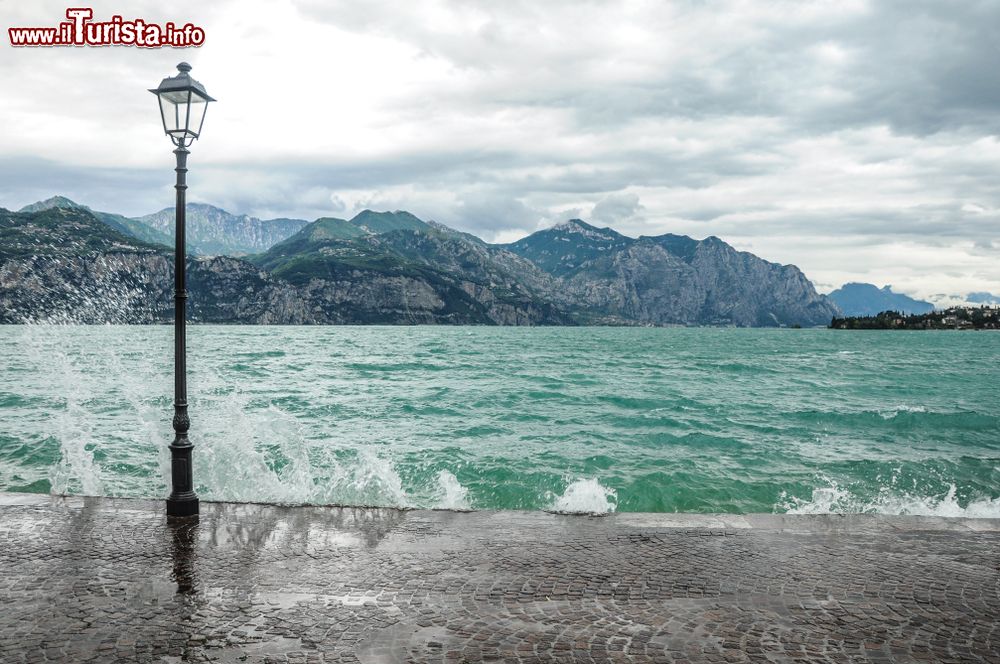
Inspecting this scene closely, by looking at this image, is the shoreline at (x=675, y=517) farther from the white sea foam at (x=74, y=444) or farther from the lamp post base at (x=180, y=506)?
the white sea foam at (x=74, y=444)

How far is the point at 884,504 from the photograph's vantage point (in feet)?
59.6

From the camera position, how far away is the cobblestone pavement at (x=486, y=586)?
6133mm

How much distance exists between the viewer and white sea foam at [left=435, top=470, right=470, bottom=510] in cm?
1764

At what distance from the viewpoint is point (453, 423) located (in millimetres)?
29781

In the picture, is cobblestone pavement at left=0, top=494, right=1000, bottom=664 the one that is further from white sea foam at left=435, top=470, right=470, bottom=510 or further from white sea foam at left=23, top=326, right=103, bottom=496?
white sea foam at left=23, top=326, right=103, bottom=496

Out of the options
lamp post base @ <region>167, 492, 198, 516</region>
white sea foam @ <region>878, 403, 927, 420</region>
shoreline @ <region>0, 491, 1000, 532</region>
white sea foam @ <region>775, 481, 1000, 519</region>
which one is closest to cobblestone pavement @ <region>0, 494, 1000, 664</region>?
shoreline @ <region>0, 491, 1000, 532</region>

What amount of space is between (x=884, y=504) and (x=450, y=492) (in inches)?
430

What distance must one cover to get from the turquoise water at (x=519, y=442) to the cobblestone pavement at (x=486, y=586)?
288 inches

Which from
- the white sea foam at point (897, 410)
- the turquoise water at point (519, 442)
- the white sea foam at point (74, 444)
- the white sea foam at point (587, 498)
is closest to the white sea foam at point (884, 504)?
the turquoise water at point (519, 442)

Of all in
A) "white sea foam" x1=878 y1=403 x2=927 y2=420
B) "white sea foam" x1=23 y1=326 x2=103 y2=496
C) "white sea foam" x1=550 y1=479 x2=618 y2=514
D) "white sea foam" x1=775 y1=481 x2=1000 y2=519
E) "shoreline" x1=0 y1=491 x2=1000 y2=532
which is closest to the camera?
"shoreline" x1=0 y1=491 x2=1000 y2=532

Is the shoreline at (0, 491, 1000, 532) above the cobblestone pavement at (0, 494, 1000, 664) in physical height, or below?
below

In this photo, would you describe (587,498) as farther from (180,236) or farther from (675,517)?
(180,236)

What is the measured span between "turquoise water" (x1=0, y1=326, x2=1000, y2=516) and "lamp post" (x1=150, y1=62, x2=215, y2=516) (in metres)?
7.06

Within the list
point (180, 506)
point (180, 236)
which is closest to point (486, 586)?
point (180, 506)
